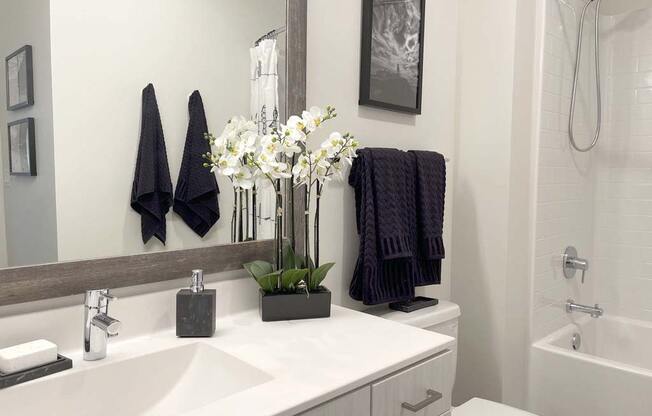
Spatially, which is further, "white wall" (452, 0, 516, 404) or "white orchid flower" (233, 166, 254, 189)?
"white wall" (452, 0, 516, 404)

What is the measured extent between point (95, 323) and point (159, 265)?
0.22 meters

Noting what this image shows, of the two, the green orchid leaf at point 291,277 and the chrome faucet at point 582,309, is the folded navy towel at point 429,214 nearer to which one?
the green orchid leaf at point 291,277

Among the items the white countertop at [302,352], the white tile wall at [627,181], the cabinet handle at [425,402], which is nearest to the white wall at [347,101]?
the white countertop at [302,352]

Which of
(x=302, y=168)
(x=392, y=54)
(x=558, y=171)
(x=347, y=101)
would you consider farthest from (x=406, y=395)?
(x=558, y=171)

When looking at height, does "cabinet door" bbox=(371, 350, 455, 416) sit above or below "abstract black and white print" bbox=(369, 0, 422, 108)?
below

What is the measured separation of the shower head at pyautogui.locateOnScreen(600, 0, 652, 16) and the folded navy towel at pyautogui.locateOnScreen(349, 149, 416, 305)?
159cm

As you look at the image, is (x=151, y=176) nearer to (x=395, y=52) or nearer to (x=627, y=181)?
(x=395, y=52)

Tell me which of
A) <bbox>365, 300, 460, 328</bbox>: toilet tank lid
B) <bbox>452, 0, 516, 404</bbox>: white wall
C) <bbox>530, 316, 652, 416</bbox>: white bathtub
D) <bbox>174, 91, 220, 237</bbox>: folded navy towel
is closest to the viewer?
<bbox>174, 91, 220, 237</bbox>: folded navy towel

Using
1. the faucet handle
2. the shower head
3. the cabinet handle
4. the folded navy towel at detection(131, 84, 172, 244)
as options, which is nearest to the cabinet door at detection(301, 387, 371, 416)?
the cabinet handle

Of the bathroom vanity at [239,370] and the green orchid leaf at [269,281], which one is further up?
the green orchid leaf at [269,281]

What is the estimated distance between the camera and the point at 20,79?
0.98 metres

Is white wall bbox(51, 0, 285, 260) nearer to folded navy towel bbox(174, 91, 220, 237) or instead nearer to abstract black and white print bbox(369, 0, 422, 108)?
folded navy towel bbox(174, 91, 220, 237)

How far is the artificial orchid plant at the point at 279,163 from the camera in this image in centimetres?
126

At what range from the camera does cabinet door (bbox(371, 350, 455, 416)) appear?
0.99 metres
